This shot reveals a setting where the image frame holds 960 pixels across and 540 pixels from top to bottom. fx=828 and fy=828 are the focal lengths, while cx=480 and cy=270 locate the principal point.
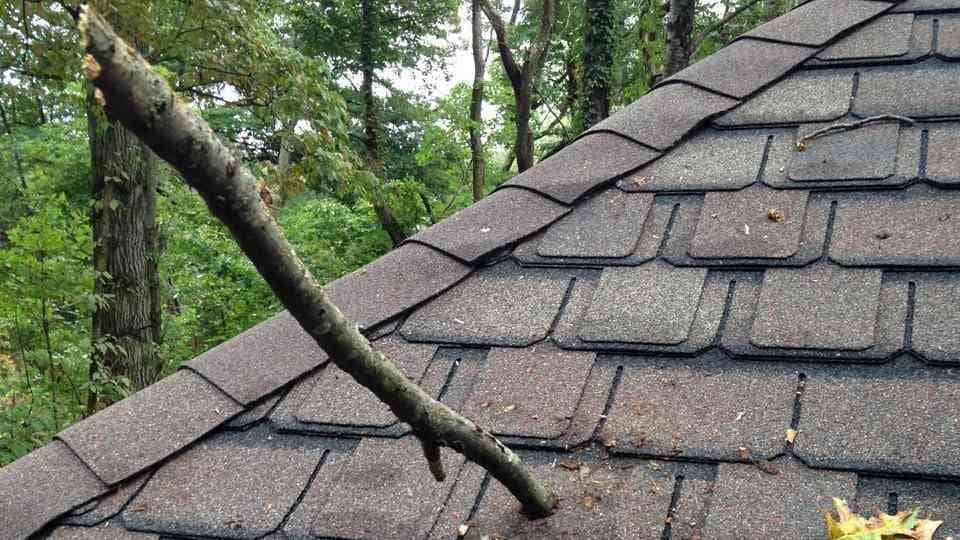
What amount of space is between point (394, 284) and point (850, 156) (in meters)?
0.91

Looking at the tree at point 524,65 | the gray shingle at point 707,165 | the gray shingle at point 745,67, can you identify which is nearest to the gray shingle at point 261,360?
the gray shingle at point 707,165

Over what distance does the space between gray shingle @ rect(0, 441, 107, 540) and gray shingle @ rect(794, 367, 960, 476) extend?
110 cm

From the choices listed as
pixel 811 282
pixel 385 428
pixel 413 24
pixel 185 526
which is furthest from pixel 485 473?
pixel 413 24

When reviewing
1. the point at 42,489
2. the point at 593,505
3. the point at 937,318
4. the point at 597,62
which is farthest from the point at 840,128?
the point at 597,62

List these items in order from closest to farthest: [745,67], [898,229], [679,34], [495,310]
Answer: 1. [898,229]
2. [495,310]
3. [745,67]
4. [679,34]

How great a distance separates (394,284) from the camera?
1.60 m

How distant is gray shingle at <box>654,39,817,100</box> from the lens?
184 cm

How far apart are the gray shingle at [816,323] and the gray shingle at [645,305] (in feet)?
0.25

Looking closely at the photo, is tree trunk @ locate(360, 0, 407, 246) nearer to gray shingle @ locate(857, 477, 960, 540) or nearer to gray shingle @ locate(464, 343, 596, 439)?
gray shingle @ locate(464, 343, 596, 439)

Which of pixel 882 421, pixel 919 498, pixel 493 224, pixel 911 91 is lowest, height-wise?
pixel 919 498

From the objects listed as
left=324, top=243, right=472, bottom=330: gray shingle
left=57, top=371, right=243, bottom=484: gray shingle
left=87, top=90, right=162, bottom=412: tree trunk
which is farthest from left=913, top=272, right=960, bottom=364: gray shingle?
left=87, top=90, right=162, bottom=412: tree trunk

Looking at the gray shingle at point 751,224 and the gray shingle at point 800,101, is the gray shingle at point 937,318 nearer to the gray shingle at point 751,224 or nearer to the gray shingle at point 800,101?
the gray shingle at point 751,224

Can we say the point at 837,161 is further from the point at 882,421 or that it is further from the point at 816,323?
the point at 882,421

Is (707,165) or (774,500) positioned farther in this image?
(707,165)
